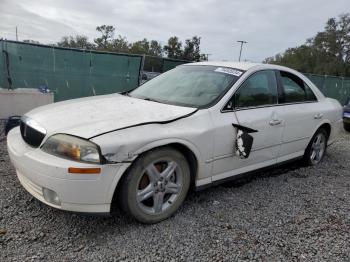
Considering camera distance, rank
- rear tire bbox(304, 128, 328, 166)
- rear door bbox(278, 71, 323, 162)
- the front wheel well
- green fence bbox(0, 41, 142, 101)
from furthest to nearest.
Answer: green fence bbox(0, 41, 142, 101) → rear tire bbox(304, 128, 328, 166) → rear door bbox(278, 71, 323, 162) → the front wheel well

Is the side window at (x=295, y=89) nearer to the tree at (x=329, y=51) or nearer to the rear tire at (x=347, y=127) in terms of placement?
the rear tire at (x=347, y=127)

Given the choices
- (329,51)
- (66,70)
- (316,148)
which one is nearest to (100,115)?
(316,148)

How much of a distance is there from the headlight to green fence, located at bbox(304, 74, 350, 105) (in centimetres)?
1507

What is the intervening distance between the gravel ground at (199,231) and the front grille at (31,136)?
67 cm

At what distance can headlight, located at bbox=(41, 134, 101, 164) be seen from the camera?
2533 mm

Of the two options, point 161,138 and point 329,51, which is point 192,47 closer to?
point 329,51

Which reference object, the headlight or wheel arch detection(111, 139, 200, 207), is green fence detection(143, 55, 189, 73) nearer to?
wheel arch detection(111, 139, 200, 207)

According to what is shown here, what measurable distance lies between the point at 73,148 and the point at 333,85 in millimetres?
17192

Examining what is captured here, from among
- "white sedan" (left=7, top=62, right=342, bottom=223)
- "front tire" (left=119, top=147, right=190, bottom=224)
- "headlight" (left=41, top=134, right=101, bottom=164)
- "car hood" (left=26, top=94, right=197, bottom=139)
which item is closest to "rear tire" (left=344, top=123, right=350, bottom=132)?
"white sedan" (left=7, top=62, right=342, bottom=223)

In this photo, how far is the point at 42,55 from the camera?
8305mm

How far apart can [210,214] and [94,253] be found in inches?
48.7

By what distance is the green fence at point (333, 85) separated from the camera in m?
16.2

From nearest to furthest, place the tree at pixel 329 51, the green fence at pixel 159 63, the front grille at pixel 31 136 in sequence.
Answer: the front grille at pixel 31 136 < the green fence at pixel 159 63 < the tree at pixel 329 51

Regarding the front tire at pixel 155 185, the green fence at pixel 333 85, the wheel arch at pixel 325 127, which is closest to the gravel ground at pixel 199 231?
the front tire at pixel 155 185
